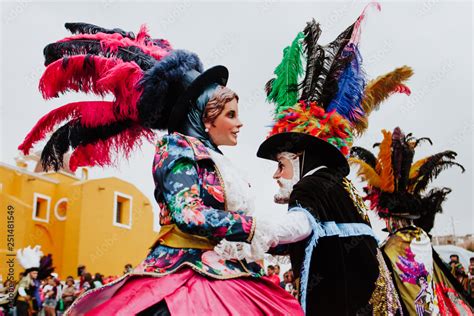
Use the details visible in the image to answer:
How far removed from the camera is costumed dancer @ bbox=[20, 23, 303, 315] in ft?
6.97

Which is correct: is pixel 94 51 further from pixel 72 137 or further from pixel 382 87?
pixel 382 87

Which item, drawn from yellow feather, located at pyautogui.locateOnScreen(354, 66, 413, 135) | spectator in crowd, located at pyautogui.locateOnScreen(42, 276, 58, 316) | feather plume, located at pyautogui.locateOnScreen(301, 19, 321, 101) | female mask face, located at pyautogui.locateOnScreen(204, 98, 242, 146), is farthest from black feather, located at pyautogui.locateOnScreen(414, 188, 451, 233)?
spectator in crowd, located at pyautogui.locateOnScreen(42, 276, 58, 316)

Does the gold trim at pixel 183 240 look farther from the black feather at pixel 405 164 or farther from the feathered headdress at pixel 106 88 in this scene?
the black feather at pixel 405 164

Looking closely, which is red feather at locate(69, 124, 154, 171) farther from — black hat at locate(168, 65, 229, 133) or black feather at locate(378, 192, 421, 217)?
black feather at locate(378, 192, 421, 217)

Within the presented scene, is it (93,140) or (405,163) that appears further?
(405,163)

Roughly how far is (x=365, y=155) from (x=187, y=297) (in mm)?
4015

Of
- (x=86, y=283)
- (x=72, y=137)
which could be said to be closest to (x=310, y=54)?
(x=72, y=137)

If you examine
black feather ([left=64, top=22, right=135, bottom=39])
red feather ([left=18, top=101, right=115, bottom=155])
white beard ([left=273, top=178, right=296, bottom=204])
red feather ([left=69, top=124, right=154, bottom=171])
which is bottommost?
white beard ([left=273, top=178, right=296, bottom=204])

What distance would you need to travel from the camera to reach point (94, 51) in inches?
110

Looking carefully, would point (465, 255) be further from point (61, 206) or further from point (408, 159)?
point (61, 206)

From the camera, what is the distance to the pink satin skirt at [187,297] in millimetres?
2027

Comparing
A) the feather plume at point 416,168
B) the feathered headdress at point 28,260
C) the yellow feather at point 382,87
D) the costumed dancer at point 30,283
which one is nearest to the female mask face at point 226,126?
the yellow feather at point 382,87

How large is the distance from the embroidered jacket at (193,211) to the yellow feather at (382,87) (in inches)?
88.4

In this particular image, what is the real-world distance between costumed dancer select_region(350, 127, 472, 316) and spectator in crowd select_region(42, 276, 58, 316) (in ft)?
26.0
